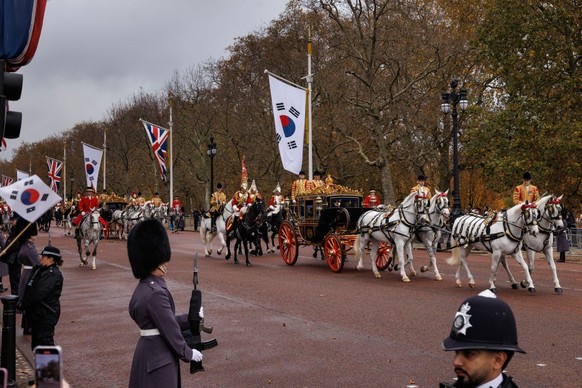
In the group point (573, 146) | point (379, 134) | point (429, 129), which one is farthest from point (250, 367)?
point (429, 129)

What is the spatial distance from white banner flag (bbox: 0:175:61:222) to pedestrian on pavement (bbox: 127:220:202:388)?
341 cm

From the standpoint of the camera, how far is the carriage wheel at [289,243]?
58.7 ft

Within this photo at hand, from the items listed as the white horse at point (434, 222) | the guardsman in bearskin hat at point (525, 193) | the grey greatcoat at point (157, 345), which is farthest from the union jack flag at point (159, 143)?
the grey greatcoat at point (157, 345)

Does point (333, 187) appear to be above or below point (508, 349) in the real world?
above

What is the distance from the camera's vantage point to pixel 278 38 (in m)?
41.4

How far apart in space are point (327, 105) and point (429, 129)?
7.71m

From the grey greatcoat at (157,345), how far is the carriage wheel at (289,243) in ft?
44.7

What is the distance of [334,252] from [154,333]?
40.0 ft

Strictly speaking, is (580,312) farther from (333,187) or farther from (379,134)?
(379,134)

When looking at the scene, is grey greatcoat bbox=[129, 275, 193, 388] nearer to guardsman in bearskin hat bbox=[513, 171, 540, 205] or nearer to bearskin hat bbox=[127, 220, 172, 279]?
bearskin hat bbox=[127, 220, 172, 279]

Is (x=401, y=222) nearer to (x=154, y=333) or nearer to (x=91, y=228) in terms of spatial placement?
(x=91, y=228)

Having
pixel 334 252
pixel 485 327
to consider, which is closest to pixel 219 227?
pixel 334 252

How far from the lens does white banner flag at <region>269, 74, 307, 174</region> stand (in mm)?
20500

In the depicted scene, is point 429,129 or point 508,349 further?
point 429,129
